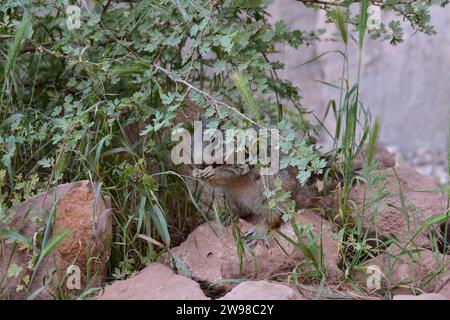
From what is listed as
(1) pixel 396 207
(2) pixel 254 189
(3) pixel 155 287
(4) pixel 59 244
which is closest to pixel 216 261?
(3) pixel 155 287

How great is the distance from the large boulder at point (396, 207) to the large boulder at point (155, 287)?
1057 millimetres

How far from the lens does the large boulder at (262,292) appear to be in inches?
136

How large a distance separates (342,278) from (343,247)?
20 centimetres

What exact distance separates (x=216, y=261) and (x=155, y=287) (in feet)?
1.47

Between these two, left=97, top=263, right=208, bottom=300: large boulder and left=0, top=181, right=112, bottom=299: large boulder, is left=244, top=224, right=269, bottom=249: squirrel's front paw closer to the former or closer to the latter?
left=97, top=263, right=208, bottom=300: large boulder

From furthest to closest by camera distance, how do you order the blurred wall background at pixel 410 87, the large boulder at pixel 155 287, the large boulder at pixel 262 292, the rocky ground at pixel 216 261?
the blurred wall background at pixel 410 87 → the rocky ground at pixel 216 261 → the large boulder at pixel 155 287 → the large boulder at pixel 262 292

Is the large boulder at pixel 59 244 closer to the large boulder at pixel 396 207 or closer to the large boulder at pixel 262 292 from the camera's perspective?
the large boulder at pixel 262 292

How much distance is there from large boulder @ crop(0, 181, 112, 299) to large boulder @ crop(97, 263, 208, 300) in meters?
0.21

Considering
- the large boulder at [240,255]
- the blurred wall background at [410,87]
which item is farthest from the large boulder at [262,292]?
the blurred wall background at [410,87]

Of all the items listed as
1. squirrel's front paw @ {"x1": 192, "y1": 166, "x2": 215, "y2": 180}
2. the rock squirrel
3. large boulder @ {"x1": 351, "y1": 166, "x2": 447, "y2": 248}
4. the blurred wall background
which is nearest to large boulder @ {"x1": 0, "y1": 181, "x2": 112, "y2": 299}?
squirrel's front paw @ {"x1": 192, "y1": 166, "x2": 215, "y2": 180}

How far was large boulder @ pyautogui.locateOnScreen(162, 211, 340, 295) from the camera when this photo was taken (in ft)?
13.1

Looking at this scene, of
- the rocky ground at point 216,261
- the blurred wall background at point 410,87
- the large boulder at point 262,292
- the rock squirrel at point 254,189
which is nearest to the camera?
the large boulder at point 262,292

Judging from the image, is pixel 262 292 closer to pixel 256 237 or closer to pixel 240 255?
pixel 240 255
